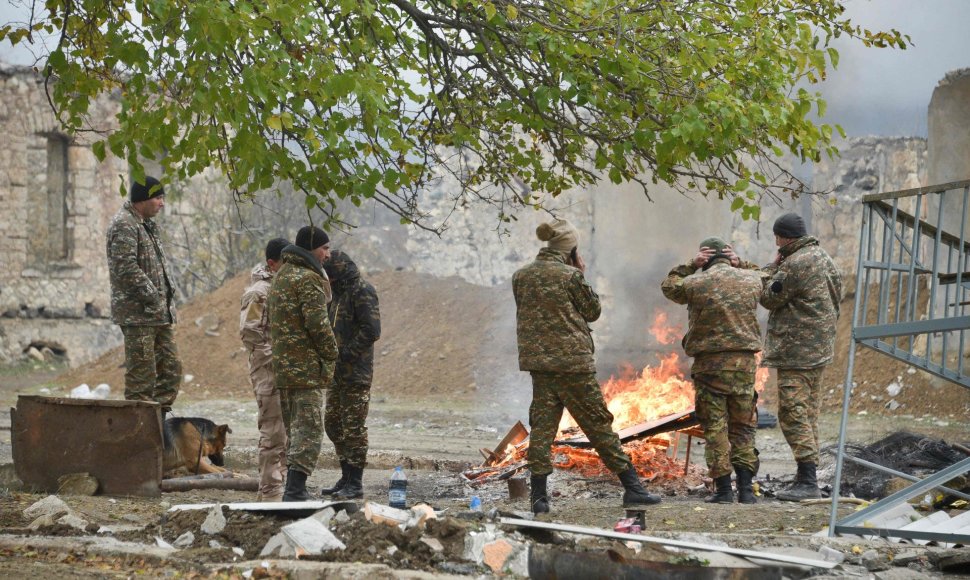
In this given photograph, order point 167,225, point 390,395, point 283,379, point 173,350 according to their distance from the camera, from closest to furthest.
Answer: point 283,379 < point 173,350 < point 390,395 < point 167,225

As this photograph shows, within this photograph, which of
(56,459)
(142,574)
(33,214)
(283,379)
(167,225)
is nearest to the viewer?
(142,574)

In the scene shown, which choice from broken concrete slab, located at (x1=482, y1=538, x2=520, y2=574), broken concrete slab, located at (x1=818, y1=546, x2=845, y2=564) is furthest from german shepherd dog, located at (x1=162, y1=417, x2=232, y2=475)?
broken concrete slab, located at (x1=818, y1=546, x2=845, y2=564)

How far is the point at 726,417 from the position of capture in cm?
762

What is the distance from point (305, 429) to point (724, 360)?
9.78 feet

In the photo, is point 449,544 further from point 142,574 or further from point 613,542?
point 142,574

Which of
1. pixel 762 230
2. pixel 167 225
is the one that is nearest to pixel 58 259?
pixel 167 225

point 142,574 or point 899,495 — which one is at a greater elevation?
point 899,495

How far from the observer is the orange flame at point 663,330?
18969mm

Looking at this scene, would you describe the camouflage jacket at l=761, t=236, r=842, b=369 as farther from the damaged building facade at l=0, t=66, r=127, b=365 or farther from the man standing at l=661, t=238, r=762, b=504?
the damaged building facade at l=0, t=66, r=127, b=365

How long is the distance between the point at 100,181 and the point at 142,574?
65.8 feet

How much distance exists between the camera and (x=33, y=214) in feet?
74.6

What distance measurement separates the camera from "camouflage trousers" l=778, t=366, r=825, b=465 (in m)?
7.74

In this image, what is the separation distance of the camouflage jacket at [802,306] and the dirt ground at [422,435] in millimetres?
1118

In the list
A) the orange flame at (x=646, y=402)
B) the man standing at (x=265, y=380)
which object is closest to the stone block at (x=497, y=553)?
the man standing at (x=265, y=380)
